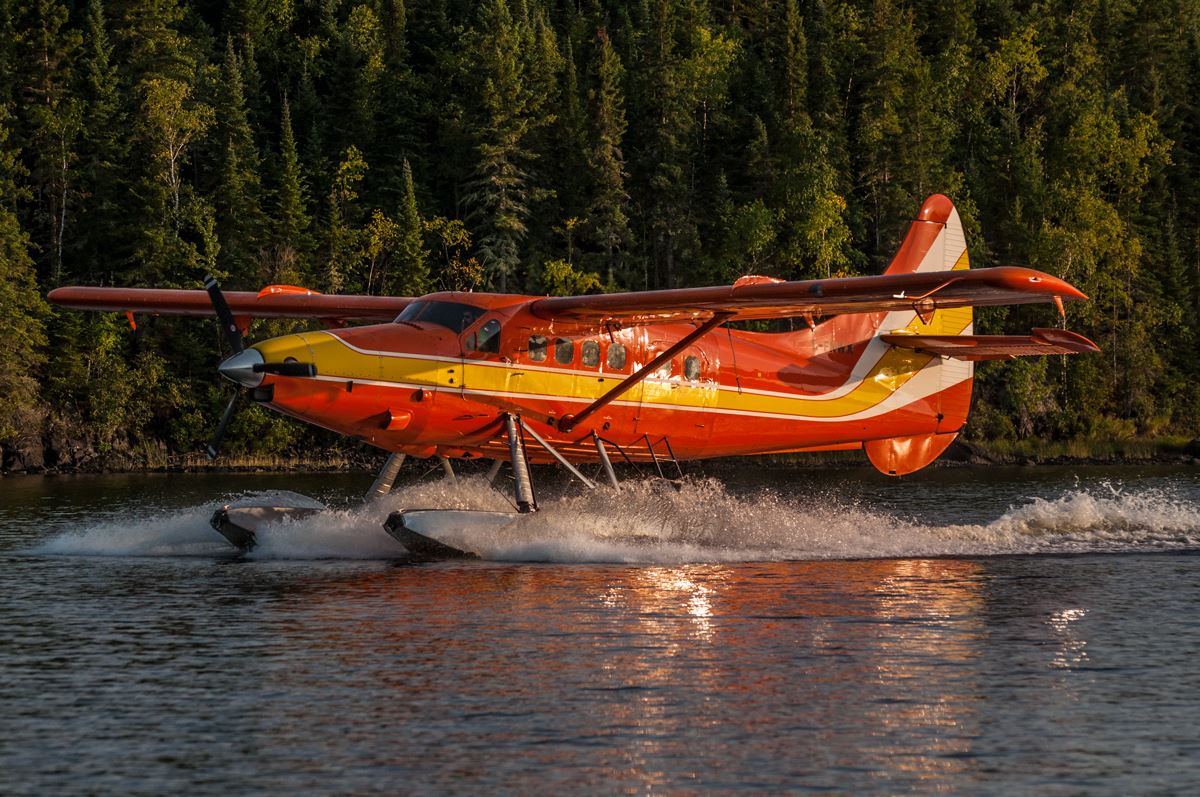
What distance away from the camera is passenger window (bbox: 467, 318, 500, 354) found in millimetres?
16828

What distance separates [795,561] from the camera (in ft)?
54.5

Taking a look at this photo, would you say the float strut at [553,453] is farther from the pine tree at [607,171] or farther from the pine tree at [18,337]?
the pine tree at [607,171]

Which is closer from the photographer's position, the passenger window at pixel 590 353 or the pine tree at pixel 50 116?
the passenger window at pixel 590 353

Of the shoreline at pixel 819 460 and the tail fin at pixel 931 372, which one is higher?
the tail fin at pixel 931 372

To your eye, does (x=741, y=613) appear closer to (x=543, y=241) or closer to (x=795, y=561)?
(x=795, y=561)

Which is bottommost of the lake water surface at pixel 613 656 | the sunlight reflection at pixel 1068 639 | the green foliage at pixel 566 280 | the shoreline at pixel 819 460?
the shoreline at pixel 819 460

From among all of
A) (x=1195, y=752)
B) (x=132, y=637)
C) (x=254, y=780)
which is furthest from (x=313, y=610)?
(x=1195, y=752)

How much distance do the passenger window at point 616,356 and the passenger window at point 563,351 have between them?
53 cm

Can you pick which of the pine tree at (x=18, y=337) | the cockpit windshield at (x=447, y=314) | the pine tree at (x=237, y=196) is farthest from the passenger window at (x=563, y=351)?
the pine tree at (x=237, y=196)

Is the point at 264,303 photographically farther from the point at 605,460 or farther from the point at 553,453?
the point at 605,460

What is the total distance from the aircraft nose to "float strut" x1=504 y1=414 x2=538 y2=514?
3.06 metres

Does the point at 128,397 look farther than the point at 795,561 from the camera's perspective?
Yes

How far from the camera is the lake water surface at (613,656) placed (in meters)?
8.16

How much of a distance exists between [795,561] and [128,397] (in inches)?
1471
